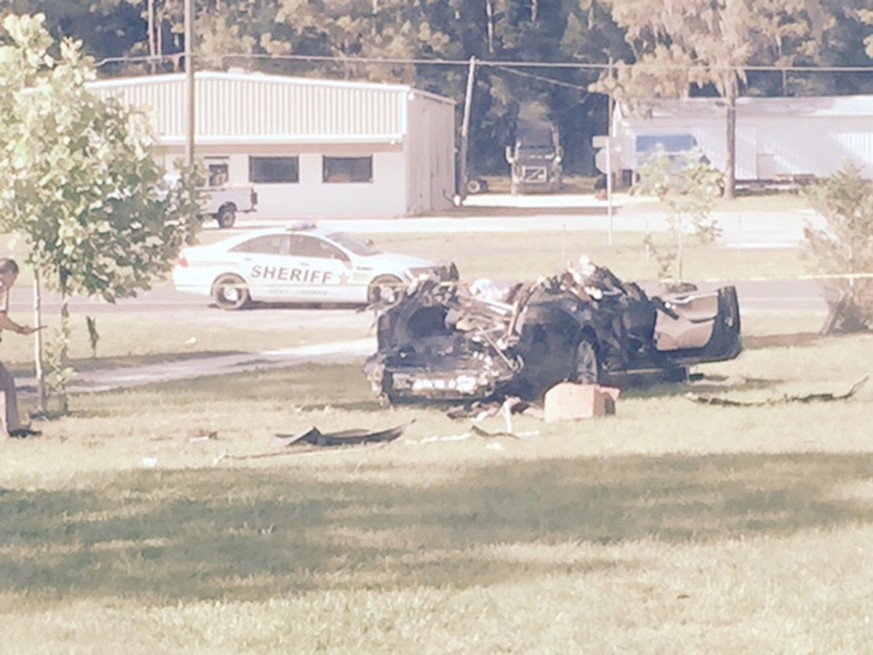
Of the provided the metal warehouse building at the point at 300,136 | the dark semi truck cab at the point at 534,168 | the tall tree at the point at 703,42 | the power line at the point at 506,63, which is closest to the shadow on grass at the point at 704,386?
the metal warehouse building at the point at 300,136

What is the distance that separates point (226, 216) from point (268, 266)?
25.1m

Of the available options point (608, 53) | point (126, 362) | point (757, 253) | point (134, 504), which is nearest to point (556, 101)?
point (608, 53)

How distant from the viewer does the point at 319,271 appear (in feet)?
101

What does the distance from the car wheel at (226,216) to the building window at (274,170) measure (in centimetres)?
609

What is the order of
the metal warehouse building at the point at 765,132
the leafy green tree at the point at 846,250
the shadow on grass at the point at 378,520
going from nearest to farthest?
1. the shadow on grass at the point at 378,520
2. the leafy green tree at the point at 846,250
3. the metal warehouse building at the point at 765,132

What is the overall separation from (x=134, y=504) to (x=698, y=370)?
1069 centimetres

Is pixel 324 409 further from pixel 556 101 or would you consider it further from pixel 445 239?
pixel 556 101

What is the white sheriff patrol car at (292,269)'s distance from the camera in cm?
3050

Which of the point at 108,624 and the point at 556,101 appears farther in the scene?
the point at 556,101

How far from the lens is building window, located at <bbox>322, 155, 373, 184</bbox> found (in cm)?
6188

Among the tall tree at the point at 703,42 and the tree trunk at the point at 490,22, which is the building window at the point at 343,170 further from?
the tree trunk at the point at 490,22

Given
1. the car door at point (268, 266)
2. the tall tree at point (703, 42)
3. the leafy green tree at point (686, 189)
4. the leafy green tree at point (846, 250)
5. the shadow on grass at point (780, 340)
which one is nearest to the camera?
the shadow on grass at point (780, 340)

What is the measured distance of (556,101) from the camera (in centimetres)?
9125

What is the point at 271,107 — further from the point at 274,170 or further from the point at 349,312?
the point at 349,312
